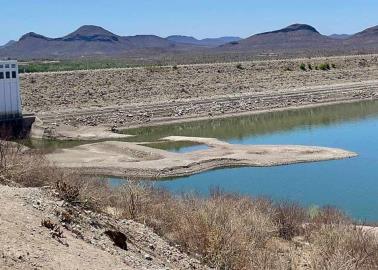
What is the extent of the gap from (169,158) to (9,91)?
53.6 ft

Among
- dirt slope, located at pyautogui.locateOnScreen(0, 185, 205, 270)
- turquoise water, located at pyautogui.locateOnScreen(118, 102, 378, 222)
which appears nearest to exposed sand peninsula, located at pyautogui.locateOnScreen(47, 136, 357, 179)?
turquoise water, located at pyautogui.locateOnScreen(118, 102, 378, 222)

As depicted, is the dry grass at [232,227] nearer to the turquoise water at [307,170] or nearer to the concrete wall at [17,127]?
the turquoise water at [307,170]

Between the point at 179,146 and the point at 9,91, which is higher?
the point at 9,91

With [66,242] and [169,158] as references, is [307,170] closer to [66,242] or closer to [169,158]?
[169,158]

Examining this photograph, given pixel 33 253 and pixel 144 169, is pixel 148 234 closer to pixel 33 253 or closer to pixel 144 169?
pixel 33 253

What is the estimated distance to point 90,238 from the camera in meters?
12.6

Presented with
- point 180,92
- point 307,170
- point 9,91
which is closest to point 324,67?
point 180,92

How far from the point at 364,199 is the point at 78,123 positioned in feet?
96.8

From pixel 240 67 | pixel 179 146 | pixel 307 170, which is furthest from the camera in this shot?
pixel 240 67

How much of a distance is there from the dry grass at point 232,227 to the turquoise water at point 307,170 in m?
6.17

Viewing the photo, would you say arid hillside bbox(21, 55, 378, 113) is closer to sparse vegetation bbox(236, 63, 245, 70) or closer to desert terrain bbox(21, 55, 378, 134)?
desert terrain bbox(21, 55, 378, 134)

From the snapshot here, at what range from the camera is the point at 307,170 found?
34.1 meters

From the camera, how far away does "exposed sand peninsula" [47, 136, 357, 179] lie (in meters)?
33.5

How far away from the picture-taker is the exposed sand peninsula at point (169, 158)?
33500mm
